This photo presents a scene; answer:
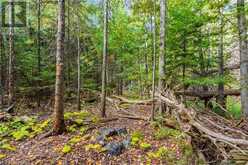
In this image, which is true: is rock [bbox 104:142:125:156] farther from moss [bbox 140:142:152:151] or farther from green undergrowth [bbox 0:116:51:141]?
green undergrowth [bbox 0:116:51:141]

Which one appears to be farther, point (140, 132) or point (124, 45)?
point (124, 45)

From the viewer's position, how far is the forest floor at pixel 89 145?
7.82 m

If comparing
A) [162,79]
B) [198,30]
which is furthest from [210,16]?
[162,79]

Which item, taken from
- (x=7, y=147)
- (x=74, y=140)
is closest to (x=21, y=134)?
(x=7, y=147)

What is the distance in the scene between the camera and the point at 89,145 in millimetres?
8531

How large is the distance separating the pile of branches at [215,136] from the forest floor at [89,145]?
3.54ft

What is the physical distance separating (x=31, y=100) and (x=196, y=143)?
1508 cm

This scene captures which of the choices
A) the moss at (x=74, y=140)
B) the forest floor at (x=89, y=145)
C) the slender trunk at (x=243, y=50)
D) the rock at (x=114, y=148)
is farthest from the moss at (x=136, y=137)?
the slender trunk at (x=243, y=50)

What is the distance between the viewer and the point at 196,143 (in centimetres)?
550

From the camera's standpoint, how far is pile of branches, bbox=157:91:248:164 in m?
3.78

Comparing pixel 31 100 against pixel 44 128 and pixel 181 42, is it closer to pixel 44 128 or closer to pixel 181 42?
pixel 44 128

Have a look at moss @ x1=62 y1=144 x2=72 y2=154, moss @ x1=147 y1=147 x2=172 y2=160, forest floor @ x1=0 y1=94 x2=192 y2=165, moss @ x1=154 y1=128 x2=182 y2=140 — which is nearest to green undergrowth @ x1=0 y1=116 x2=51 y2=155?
forest floor @ x1=0 y1=94 x2=192 y2=165

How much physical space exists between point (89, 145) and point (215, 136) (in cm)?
509

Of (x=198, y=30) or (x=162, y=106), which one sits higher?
(x=198, y=30)
